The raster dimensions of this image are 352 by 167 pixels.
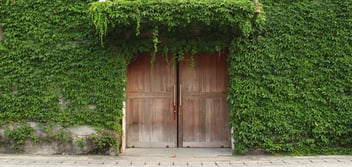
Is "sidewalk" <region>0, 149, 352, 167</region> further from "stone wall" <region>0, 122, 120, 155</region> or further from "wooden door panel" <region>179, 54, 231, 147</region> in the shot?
"wooden door panel" <region>179, 54, 231, 147</region>

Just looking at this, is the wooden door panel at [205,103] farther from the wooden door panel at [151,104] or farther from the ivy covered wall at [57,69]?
the ivy covered wall at [57,69]

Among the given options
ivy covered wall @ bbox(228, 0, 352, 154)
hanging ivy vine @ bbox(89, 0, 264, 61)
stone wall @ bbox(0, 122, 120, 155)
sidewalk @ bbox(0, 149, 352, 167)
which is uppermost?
hanging ivy vine @ bbox(89, 0, 264, 61)

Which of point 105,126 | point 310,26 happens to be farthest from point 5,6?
point 310,26

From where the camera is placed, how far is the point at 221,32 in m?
6.96

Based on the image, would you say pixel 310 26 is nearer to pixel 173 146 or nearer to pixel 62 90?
pixel 173 146

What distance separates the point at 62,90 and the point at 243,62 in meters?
3.79

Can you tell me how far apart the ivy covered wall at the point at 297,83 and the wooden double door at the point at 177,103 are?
26.6 inches

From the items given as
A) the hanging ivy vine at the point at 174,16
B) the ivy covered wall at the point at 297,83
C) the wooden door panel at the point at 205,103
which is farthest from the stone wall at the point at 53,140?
the ivy covered wall at the point at 297,83

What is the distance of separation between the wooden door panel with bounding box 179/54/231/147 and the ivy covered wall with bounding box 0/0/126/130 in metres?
1.51

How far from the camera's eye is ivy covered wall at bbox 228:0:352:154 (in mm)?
6977

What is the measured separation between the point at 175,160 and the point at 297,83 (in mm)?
2937

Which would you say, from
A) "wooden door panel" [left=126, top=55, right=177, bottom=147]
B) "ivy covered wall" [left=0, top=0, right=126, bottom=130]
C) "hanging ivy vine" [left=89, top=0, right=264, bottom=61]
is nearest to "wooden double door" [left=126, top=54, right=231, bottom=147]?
"wooden door panel" [left=126, top=55, right=177, bottom=147]

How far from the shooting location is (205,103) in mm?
7645

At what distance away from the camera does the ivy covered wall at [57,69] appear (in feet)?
23.2
